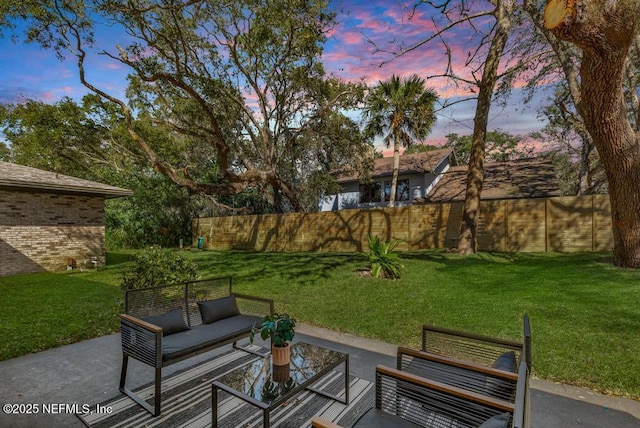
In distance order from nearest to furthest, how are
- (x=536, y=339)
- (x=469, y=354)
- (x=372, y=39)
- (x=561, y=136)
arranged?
1. (x=469, y=354)
2. (x=536, y=339)
3. (x=372, y=39)
4. (x=561, y=136)

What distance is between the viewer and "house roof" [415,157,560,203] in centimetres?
1438

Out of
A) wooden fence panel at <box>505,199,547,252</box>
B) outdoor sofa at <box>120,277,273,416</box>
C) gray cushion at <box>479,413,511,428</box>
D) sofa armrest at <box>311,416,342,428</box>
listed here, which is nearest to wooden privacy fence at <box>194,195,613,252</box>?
wooden fence panel at <box>505,199,547,252</box>

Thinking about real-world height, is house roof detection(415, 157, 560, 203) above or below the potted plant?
above

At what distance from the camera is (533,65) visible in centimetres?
1058

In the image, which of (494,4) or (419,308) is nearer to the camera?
(419,308)

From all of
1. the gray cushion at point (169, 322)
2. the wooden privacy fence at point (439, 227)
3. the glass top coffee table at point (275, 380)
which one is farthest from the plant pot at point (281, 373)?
the wooden privacy fence at point (439, 227)

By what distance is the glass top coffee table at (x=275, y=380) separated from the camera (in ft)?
7.47

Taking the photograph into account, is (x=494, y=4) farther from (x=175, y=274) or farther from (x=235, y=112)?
(x=175, y=274)

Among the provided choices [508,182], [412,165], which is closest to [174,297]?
[508,182]

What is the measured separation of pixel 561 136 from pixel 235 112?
19.9 m

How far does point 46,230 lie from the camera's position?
10469 mm

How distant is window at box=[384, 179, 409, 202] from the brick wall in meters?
14.8

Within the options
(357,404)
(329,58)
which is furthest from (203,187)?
(357,404)

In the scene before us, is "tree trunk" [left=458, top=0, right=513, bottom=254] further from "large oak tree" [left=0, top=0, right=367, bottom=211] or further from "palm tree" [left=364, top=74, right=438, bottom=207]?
"palm tree" [left=364, top=74, right=438, bottom=207]
